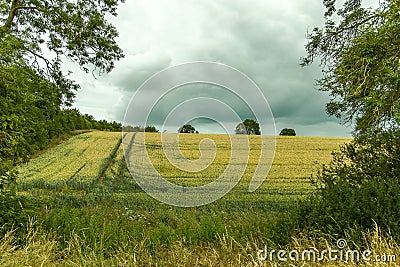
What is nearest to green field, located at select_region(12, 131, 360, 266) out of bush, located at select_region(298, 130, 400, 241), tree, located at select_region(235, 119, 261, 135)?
bush, located at select_region(298, 130, 400, 241)

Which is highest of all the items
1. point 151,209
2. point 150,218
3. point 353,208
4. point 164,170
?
point 353,208

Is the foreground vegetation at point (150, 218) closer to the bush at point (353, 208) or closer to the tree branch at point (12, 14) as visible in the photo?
the bush at point (353, 208)

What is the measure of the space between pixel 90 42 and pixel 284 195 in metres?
10.6

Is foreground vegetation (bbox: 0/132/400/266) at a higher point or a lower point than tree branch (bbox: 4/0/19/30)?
lower

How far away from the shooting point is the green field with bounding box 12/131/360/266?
203 inches

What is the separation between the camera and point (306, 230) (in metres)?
5.55

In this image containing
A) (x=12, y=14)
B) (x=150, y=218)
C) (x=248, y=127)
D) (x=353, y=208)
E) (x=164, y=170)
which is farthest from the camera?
(x=164, y=170)

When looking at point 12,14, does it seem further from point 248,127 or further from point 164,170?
point 164,170

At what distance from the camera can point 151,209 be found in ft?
40.4

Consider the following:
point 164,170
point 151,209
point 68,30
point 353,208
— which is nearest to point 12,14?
point 68,30

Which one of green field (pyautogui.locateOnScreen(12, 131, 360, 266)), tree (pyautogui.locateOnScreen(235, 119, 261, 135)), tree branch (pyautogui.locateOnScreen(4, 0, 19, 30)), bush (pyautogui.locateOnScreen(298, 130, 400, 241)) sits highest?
tree branch (pyautogui.locateOnScreen(4, 0, 19, 30))

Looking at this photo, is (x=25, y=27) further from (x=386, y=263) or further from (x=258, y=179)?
(x=258, y=179)

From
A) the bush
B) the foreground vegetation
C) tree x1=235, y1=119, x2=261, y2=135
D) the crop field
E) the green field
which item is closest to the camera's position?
the foreground vegetation

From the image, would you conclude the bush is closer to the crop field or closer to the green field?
the green field
